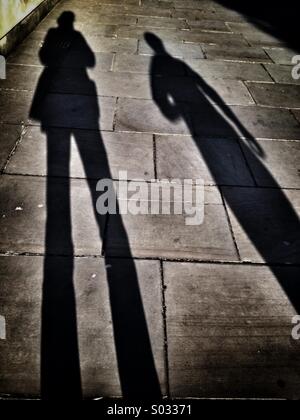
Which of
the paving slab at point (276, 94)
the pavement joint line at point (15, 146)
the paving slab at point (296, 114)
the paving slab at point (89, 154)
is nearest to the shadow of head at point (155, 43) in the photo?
the paving slab at point (276, 94)

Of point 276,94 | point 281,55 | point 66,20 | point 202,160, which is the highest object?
point 66,20

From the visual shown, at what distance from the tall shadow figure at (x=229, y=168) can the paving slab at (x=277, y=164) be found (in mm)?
20

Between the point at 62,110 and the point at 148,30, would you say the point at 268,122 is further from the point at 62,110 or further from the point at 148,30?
the point at 148,30

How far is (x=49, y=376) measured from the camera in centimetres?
209

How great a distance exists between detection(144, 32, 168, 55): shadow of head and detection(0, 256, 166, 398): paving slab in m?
5.57

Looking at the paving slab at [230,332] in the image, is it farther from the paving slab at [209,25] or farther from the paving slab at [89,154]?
the paving slab at [209,25]

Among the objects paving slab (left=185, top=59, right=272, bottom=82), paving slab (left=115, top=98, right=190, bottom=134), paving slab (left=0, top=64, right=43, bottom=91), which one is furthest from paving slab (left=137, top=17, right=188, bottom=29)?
paving slab (left=115, top=98, right=190, bottom=134)

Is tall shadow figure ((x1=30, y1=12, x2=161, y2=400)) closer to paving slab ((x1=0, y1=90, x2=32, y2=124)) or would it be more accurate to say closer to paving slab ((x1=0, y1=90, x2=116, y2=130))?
paving slab ((x1=0, y1=90, x2=116, y2=130))

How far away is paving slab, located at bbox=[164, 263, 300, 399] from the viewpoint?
2146mm

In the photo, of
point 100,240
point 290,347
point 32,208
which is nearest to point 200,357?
point 290,347

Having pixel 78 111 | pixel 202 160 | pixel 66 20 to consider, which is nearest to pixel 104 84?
pixel 78 111

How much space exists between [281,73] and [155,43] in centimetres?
285

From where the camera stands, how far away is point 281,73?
6309 mm

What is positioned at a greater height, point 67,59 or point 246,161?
point 67,59
